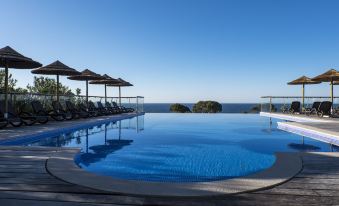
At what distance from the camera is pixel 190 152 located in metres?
7.14

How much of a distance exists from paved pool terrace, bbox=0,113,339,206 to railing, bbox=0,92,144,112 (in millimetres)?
8001

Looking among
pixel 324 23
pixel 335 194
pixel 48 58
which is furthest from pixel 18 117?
pixel 324 23

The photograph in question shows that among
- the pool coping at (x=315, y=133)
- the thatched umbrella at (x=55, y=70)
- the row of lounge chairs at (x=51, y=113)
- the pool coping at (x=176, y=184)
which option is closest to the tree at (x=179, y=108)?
the row of lounge chairs at (x=51, y=113)

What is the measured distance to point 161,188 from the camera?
3270mm

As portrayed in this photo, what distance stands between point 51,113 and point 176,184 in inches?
403

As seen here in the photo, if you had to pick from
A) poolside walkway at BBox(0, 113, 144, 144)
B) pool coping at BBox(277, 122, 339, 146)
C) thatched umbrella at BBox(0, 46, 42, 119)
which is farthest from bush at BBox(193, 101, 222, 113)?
thatched umbrella at BBox(0, 46, 42, 119)

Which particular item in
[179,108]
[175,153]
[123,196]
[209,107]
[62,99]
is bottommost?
[175,153]

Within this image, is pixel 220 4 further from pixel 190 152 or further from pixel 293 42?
pixel 190 152

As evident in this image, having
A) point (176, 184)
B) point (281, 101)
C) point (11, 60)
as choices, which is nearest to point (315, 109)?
point (281, 101)

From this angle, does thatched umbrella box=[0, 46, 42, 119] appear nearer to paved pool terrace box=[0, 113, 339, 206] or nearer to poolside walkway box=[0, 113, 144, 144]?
poolside walkway box=[0, 113, 144, 144]

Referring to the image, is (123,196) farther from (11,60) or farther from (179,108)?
(179,108)

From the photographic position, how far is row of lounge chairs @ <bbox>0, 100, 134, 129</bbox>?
936 cm

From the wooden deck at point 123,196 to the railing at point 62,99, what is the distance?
27.1 ft

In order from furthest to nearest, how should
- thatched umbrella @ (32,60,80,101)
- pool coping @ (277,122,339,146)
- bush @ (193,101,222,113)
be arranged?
1. bush @ (193,101,222,113)
2. thatched umbrella @ (32,60,80,101)
3. pool coping @ (277,122,339,146)
